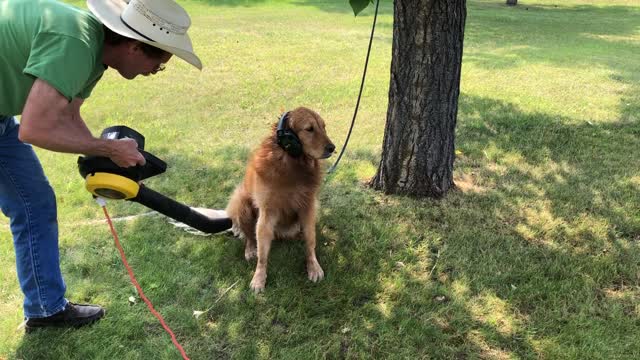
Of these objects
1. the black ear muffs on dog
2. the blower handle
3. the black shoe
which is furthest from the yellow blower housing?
the black ear muffs on dog

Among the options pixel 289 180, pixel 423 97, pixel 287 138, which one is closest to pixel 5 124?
pixel 287 138

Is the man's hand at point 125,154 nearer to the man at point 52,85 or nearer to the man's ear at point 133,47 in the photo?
the man at point 52,85

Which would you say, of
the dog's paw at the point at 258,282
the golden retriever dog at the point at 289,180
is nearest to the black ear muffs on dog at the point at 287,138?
the golden retriever dog at the point at 289,180

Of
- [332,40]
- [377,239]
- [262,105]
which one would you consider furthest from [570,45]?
[377,239]

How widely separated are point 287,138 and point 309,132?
6.6 inches

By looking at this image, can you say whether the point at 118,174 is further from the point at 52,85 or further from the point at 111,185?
the point at 52,85

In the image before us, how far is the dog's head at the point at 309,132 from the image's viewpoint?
351 cm

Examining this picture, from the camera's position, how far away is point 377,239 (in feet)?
13.2

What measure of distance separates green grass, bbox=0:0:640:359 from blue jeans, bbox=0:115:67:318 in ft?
0.83

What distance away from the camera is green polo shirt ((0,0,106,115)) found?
82.1 inches

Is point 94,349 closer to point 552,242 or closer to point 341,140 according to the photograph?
point 552,242

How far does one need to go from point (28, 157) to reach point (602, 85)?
919 cm

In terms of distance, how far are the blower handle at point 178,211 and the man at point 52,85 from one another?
17.7 inches

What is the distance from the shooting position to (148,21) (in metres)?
2.37
